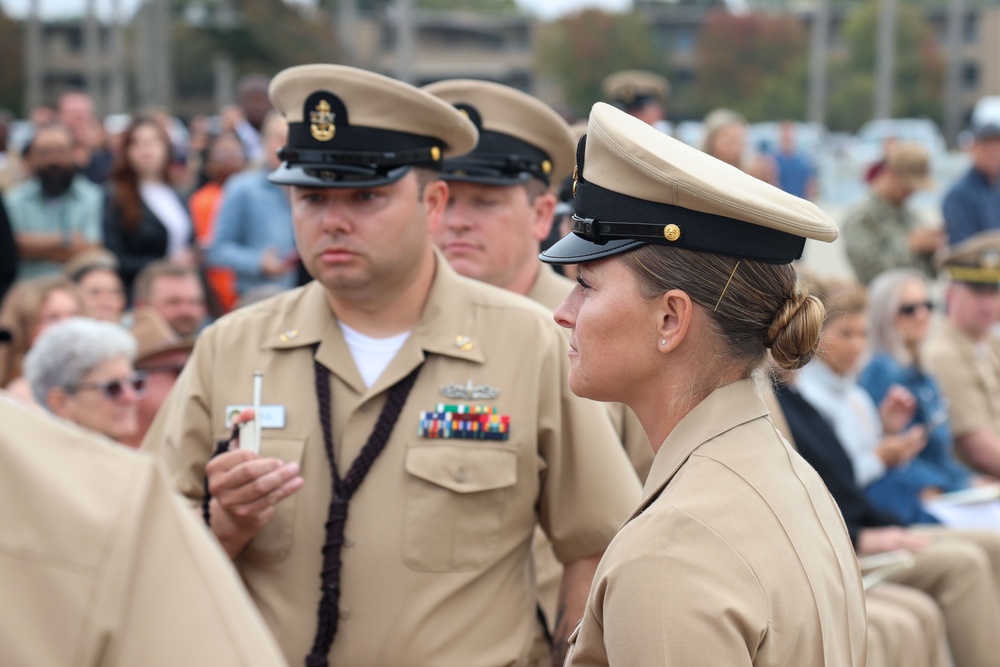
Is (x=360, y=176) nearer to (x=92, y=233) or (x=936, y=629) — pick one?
(x=936, y=629)

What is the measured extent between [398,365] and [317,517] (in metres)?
0.43

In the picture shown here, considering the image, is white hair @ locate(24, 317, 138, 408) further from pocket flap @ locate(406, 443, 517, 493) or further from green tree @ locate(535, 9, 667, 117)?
green tree @ locate(535, 9, 667, 117)

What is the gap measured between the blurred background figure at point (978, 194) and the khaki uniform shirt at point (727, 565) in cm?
796

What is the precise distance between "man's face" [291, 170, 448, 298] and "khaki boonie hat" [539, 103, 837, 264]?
3.20 ft

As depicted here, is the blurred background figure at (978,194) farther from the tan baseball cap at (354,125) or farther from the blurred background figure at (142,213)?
the tan baseball cap at (354,125)

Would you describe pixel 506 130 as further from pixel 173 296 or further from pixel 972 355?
pixel 972 355

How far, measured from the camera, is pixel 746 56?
69000 mm

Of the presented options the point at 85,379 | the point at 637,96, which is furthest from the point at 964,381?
the point at 85,379

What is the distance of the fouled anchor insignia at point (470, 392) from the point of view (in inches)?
127

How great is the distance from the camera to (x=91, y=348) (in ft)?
15.5

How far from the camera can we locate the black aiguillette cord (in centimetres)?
300

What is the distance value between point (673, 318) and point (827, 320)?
3.75m

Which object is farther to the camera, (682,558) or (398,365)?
(398,365)

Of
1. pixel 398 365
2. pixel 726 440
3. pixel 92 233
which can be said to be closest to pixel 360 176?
pixel 398 365
